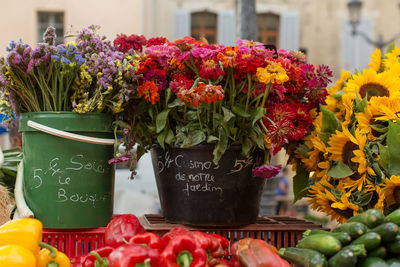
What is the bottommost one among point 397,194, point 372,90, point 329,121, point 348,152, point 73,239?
point 73,239

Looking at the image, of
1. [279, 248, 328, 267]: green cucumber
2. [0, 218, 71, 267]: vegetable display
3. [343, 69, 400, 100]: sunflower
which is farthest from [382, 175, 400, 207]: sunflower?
[0, 218, 71, 267]: vegetable display

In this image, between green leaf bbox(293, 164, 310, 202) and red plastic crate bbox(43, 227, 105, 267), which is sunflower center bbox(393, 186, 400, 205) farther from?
red plastic crate bbox(43, 227, 105, 267)

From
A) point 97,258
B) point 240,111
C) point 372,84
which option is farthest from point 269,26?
point 97,258

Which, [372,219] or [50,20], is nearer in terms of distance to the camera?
[372,219]

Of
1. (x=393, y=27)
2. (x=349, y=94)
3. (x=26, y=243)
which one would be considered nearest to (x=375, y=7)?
(x=393, y=27)

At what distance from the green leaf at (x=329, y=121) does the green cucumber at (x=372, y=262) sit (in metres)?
0.66

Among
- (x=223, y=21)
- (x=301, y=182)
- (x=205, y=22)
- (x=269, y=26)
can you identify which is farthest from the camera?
(x=269, y=26)

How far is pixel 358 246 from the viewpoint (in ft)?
4.96

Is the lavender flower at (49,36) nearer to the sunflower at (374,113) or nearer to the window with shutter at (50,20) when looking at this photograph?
the sunflower at (374,113)

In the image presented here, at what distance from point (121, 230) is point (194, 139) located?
404 mm

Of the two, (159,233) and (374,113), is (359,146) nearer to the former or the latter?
(374,113)

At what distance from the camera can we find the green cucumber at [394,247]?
5.05 ft

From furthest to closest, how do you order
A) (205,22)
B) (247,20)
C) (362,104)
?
(205,22) → (247,20) → (362,104)

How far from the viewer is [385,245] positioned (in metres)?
1.57
